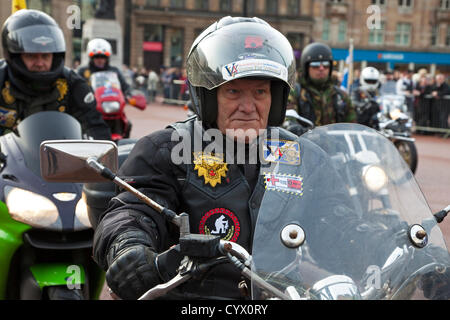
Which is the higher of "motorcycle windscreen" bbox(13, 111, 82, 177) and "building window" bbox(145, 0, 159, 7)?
"building window" bbox(145, 0, 159, 7)

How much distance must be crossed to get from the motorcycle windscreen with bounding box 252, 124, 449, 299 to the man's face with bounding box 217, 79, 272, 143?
1.61 ft

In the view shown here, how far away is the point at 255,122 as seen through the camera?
224cm

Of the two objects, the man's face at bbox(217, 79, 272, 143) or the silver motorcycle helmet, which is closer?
the man's face at bbox(217, 79, 272, 143)

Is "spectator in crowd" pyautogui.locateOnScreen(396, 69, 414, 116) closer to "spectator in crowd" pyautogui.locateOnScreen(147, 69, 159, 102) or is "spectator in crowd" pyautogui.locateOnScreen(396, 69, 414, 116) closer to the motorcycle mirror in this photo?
"spectator in crowd" pyautogui.locateOnScreen(147, 69, 159, 102)

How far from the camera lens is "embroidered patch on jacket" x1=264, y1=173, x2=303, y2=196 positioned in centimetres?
160

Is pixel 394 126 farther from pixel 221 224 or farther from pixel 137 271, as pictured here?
pixel 137 271

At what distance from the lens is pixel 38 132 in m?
3.33

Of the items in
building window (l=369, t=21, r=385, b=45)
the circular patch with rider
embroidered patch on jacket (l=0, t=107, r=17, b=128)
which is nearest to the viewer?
the circular patch with rider

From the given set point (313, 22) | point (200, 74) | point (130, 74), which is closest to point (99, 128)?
point (200, 74)

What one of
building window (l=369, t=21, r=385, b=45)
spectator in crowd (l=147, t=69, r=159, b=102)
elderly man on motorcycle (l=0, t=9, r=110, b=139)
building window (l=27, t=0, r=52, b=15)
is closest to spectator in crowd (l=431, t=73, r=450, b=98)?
elderly man on motorcycle (l=0, t=9, r=110, b=139)

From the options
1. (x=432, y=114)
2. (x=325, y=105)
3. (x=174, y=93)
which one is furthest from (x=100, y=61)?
(x=174, y=93)

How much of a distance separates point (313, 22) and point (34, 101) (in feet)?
165

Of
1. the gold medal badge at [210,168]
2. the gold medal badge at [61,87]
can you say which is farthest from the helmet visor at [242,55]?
the gold medal badge at [61,87]
